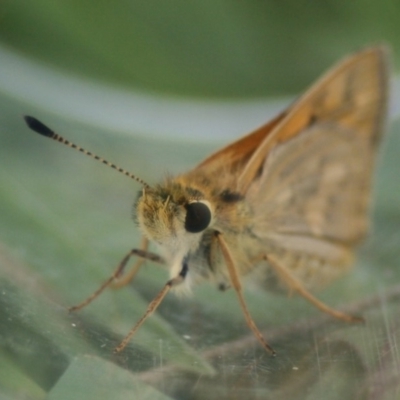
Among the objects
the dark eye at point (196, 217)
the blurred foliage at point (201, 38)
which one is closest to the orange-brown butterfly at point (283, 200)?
the dark eye at point (196, 217)

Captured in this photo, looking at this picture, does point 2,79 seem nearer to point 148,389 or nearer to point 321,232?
point 321,232

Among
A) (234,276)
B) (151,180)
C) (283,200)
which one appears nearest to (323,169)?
(283,200)

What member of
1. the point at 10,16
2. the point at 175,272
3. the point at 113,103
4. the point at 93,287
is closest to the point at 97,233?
the point at 93,287

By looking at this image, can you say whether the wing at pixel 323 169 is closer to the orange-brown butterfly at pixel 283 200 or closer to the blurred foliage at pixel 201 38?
the orange-brown butterfly at pixel 283 200

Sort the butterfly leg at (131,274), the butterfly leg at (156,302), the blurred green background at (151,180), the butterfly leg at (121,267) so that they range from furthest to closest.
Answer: the butterfly leg at (131,274)
the butterfly leg at (121,267)
the butterfly leg at (156,302)
the blurred green background at (151,180)

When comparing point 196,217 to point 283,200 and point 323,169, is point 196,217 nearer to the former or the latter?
point 283,200

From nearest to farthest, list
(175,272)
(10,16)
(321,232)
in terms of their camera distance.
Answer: (175,272), (321,232), (10,16)

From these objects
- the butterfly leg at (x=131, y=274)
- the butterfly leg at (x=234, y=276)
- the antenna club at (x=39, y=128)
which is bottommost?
the butterfly leg at (x=234, y=276)
